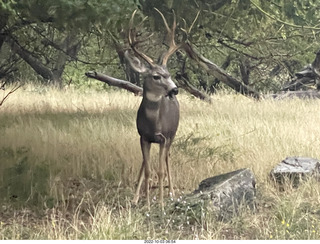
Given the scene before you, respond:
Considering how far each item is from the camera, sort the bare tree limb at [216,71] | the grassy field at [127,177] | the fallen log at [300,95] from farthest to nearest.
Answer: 1. the fallen log at [300,95]
2. the bare tree limb at [216,71]
3. the grassy field at [127,177]

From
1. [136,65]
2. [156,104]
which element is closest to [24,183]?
[156,104]

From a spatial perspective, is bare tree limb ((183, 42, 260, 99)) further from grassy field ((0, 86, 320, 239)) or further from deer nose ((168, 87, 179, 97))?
deer nose ((168, 87, 179, 97))

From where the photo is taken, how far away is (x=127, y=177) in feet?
25.0

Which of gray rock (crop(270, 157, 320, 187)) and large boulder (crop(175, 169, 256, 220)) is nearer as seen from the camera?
large boulder (crop(175, 169, 256, 220))

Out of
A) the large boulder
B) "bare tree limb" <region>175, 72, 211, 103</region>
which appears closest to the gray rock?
the large boulder

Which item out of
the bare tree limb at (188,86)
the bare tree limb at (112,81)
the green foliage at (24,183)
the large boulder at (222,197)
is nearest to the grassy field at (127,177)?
the green foliage at (24,183)

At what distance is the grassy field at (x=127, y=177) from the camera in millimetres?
5566

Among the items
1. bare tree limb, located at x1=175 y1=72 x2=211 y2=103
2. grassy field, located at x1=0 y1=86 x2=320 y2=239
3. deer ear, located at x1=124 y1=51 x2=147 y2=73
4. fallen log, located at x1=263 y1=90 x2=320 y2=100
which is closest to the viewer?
grassy field, located at x1=0 y1=86 x2=320 y2=239

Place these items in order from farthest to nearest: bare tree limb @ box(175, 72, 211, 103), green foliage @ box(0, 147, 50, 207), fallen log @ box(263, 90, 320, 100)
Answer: fallen log @ box(263, 90, 320, 100), bare tree limb @ box(175, 72, 211, 103), green foliage @ box(0, 147, 50, 207)

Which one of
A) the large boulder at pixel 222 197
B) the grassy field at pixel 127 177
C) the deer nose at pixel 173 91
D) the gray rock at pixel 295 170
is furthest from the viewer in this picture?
the gray rock at pixel 295 170

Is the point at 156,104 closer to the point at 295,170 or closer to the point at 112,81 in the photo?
the point at 295,170

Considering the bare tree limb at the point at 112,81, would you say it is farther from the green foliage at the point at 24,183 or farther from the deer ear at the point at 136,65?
the deer ear at the point at 136,65

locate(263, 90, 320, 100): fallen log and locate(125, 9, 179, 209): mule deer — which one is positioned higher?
locate(125, 9, 179, 209): mule deer

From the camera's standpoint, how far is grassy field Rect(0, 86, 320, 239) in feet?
18.3
